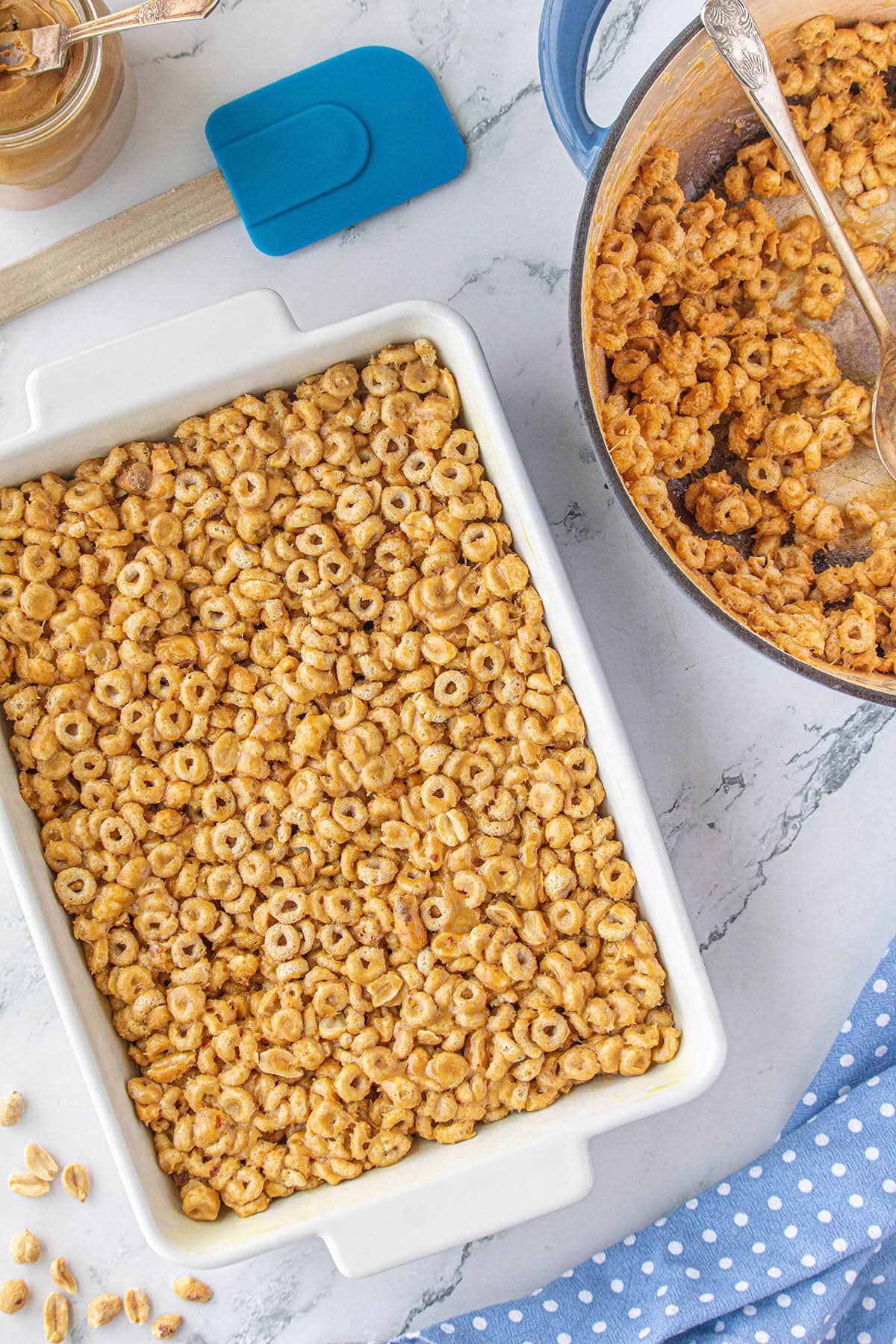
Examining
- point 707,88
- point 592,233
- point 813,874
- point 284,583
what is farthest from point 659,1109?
point 707,88

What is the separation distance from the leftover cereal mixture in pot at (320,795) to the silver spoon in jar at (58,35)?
1.23 ft

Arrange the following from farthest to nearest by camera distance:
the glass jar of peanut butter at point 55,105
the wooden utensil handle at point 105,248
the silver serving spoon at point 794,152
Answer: the wooden utensil handle at point 105,248, the glass jar of peanut butter at point 55,105, the silver serving spoon at point 794,152

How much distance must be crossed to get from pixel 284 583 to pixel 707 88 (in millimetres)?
641

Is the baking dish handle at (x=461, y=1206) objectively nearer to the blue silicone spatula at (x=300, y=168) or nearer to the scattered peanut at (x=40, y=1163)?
the scattered peanut at (x=40, y=1163)

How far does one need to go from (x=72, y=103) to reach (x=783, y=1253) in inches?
54.5

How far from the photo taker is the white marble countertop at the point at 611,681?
125 centimetres

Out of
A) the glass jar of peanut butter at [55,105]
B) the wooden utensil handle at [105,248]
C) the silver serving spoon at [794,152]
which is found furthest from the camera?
the wooden utensil handle at [105,248]

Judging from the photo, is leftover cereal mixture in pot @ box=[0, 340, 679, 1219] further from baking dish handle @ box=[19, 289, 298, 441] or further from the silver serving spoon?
the silver serving spoon

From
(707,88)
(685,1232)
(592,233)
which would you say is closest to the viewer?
(592,233)

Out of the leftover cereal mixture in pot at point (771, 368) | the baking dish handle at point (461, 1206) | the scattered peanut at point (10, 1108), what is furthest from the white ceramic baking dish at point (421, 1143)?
the scattered peanut at point (10, 1108)

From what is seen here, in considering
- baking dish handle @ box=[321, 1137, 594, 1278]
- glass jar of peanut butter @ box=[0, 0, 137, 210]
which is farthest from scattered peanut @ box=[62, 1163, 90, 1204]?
glass jar of peanut butter @ box=[0, 0, 137, 210]

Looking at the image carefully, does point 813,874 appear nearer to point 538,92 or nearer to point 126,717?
point 126,717

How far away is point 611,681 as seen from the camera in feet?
4.12

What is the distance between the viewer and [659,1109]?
1044mm
